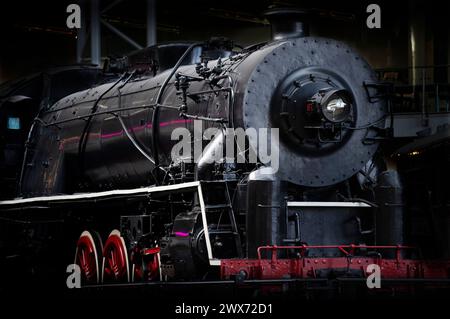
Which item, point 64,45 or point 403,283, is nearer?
point 403,283

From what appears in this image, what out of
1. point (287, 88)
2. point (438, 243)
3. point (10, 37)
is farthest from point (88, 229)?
point (10, 37)

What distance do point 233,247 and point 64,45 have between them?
20.3m

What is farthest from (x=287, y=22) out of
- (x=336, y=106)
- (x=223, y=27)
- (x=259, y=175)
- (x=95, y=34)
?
(x=223, y=27)

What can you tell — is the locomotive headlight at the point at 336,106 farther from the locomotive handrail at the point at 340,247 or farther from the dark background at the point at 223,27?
the dark background at the point at 223,27

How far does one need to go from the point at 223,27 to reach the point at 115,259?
53.3ft

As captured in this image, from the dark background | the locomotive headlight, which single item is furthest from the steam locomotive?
the dark background

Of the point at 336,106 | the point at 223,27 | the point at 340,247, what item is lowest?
the point at 340,247

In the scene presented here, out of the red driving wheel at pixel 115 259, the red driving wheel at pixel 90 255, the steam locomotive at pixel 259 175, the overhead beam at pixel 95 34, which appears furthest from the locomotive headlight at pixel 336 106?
the overhead beam at pixel 95 34

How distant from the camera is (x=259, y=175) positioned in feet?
25.3

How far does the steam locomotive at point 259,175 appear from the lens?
309 inches

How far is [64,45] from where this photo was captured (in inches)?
1064

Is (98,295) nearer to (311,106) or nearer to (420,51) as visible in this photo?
(311,106)

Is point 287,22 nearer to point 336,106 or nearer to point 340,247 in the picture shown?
point 336,106

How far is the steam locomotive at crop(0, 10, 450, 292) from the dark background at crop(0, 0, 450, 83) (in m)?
9.71
